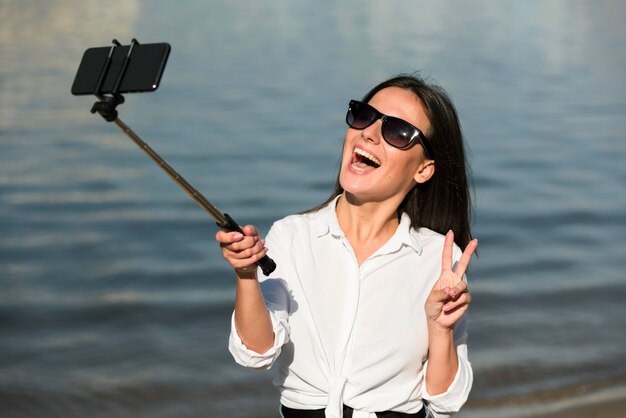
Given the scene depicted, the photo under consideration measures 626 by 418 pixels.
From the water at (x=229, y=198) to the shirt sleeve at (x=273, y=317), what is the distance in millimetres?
2754

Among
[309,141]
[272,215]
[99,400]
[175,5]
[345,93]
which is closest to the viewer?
[99,400]

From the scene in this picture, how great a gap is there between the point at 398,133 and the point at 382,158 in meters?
0.09

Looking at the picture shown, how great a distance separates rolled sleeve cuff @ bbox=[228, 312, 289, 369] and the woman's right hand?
310 millimetres

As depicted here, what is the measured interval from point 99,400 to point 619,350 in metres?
3.04

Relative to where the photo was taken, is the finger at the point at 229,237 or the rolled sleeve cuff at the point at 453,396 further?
the rolled sleeve cuff at the point at 453,396

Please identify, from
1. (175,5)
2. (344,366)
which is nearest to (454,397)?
(344,366)

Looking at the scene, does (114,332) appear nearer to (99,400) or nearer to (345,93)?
(99,400)

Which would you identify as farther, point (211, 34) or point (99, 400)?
point (211, 34)

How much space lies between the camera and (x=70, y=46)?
1552cm

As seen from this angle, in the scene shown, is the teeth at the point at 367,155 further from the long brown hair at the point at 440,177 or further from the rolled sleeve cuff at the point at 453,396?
the rolled sleeve cuff at the point at 453,396

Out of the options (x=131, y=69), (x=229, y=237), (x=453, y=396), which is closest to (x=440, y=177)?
(x=453, y=396)

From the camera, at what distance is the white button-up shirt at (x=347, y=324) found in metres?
3.16

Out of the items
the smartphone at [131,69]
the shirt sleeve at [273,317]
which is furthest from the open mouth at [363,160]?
the smartphone at [131,69]

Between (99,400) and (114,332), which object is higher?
(114,332)
